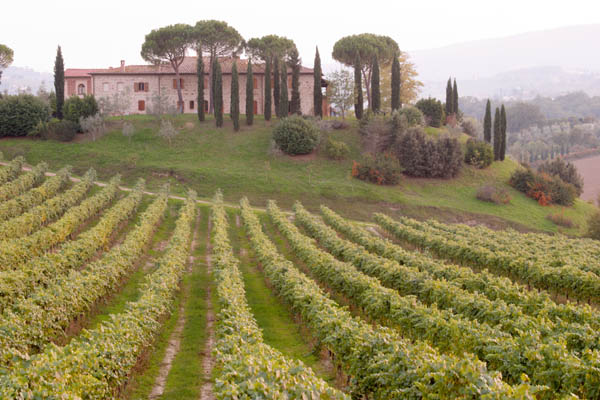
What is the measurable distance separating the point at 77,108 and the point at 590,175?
6472 centimetres

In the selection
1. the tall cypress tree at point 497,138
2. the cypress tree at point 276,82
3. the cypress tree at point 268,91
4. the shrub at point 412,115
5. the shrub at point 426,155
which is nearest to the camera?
the shrub at point 426,155

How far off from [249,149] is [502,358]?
139 feet

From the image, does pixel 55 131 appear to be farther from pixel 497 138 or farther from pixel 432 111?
pixel 497 138

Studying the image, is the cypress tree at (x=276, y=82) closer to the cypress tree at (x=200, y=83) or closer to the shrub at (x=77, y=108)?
the cypress tree at (x=200, y=83)

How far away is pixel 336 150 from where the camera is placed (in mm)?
48844

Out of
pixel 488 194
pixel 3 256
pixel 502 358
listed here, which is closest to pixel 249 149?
pixel 488 194

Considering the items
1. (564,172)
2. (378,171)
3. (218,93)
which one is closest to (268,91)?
(218,93)

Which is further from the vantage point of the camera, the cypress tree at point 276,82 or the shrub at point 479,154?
the cypress tree at point 276,82

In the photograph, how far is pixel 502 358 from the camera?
366 inches

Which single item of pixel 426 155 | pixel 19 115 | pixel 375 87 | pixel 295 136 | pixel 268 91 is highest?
pixel 375 87

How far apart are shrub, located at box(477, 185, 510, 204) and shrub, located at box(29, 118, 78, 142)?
3798cm

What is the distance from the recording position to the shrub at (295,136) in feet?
159

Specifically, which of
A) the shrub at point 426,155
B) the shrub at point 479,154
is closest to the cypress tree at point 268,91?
the shrub at point 426,155

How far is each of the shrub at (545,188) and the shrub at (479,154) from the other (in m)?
3.67
